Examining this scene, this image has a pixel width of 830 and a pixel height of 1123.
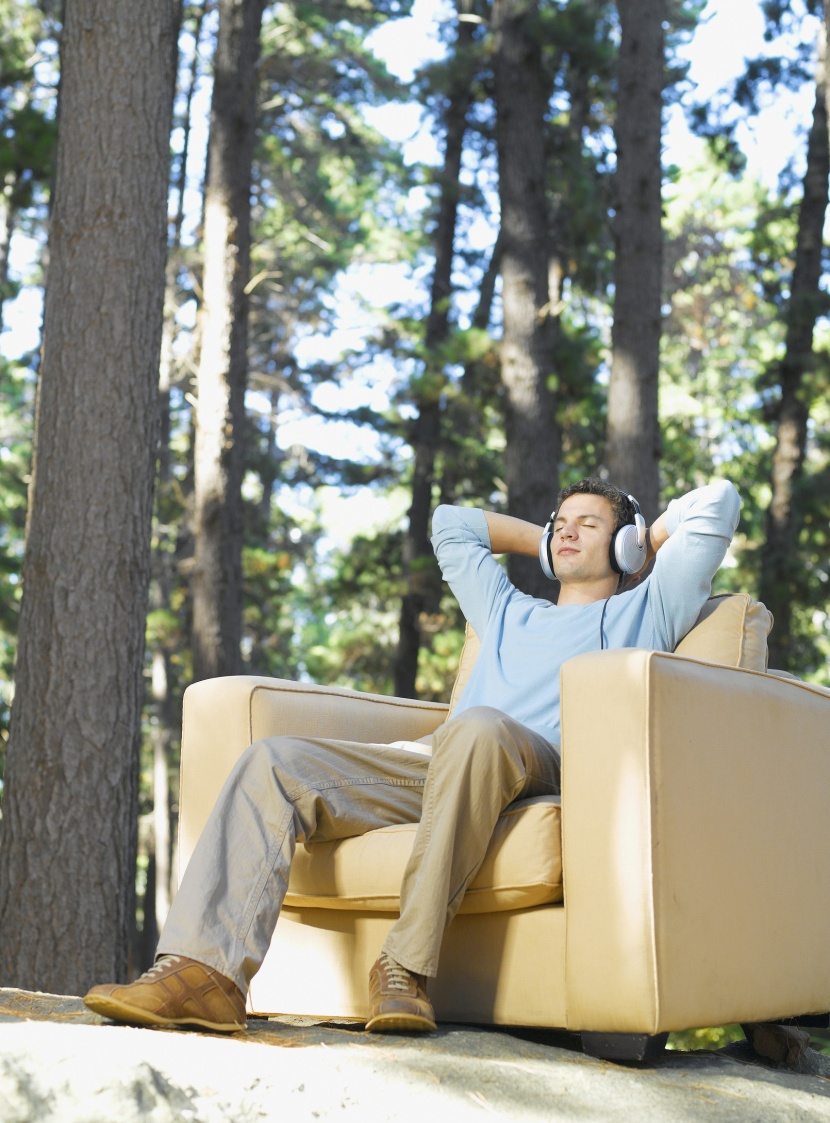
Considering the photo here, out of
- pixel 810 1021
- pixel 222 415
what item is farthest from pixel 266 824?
pixel 222 415

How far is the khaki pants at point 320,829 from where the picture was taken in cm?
272

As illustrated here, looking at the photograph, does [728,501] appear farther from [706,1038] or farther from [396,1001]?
[706,1038]

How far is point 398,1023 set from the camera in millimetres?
2662

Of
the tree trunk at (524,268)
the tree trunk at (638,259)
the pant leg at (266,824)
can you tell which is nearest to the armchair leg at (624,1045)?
the pant leg at (266,824)

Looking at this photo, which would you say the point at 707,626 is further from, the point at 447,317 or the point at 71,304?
the point at 447,317

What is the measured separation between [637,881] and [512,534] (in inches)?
66.3

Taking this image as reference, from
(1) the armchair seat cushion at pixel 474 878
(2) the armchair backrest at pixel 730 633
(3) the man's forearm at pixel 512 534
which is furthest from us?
(3) the man's forearm at pixel 512 534

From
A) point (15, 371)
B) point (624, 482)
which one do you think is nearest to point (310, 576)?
point (15, 371)

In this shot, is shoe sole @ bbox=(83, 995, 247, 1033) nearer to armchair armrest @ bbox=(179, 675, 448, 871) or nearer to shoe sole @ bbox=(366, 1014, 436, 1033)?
shoe sole @ bbox=(366, 1014, 436, 1033)

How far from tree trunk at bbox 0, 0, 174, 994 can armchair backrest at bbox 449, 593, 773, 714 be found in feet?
7.16

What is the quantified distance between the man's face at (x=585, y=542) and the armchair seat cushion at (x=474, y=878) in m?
0.95

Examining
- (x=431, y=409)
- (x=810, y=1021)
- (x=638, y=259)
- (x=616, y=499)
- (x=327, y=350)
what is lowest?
(x=810, y=1021)

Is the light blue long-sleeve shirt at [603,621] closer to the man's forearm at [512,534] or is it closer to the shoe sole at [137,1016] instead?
the man's forearm at [512,534]

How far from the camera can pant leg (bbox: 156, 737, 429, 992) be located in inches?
106
